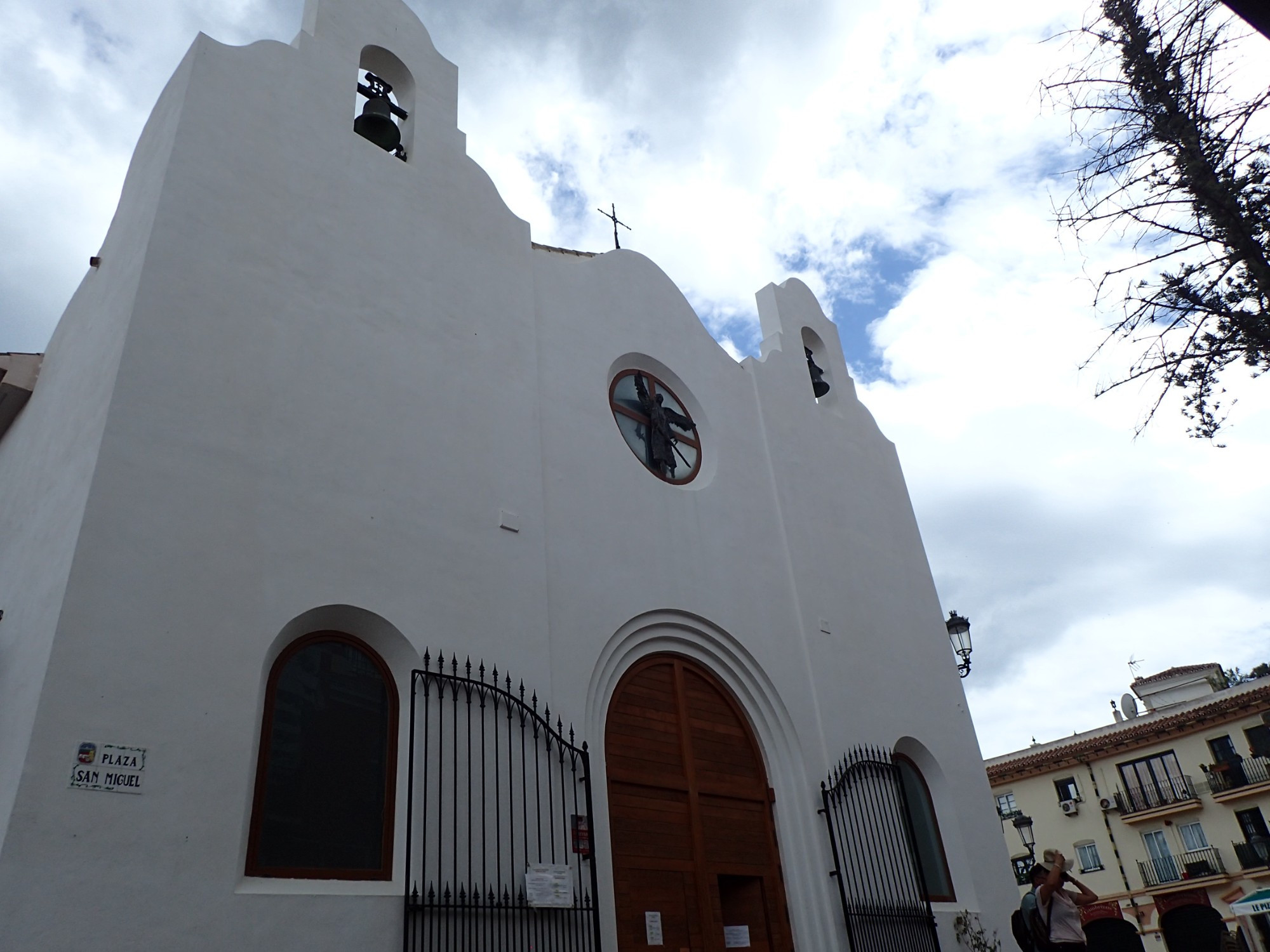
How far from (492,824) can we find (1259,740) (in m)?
23.8

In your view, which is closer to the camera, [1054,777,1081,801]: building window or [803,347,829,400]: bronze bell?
[803,347,829,400]: bronze bell

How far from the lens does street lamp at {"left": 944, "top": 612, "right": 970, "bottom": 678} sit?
462 inches

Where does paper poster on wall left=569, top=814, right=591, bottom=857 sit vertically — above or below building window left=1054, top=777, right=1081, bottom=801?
below

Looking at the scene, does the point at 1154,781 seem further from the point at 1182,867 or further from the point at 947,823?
the point at 947,823

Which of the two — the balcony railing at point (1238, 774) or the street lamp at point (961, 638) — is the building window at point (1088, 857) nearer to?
the balcony railing at point (1238, 774)

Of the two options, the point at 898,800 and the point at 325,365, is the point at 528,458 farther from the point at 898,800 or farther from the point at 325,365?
the point at 898,800

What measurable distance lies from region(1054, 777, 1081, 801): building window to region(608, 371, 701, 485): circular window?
2195cm

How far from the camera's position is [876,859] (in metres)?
8.80

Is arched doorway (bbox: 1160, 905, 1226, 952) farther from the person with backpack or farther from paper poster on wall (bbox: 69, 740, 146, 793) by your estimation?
paper poster on wall (bbox: 69, 740, 146, 793)

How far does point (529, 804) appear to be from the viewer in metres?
6.36

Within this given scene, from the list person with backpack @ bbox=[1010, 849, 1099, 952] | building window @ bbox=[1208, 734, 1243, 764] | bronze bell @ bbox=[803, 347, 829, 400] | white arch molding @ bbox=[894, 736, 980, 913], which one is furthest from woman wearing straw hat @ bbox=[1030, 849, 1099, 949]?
building window @ bbox=[1208, 734, 1243, 764]

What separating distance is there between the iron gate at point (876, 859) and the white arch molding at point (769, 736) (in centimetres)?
15

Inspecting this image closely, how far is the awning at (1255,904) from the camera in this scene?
1917cm

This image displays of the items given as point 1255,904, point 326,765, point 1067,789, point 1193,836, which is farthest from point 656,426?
point 1067,789
